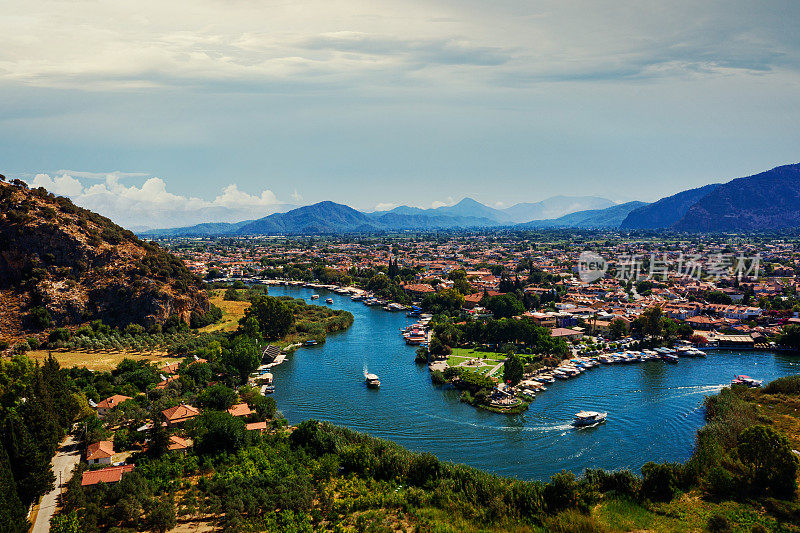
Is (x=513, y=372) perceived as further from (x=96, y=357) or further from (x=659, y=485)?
(x=96, y=357)

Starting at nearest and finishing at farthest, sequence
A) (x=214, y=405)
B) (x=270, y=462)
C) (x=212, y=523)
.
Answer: (x=212, y=523), (x=270, y=462), (x=214, y=405)

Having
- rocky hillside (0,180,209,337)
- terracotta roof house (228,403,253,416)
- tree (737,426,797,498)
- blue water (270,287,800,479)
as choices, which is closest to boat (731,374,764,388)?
blue water (270,287,800,479)

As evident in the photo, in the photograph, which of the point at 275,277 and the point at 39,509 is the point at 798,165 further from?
the point at 39,509

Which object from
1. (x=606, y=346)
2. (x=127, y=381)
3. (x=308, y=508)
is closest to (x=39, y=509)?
(x=308, y=508)

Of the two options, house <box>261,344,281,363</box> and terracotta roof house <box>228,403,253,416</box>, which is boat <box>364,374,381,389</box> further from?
house <box>261,344,281,363</box>

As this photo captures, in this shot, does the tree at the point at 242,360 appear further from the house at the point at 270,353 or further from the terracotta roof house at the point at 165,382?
the house at the point at 270,353

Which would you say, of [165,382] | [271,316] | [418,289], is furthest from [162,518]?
[418,289]
